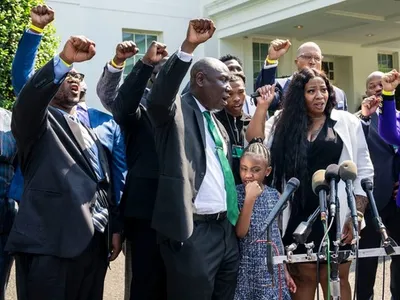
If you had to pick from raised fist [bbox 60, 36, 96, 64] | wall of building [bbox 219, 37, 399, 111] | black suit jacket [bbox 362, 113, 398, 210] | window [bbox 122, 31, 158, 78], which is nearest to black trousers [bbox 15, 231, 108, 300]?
raised fist [bbox 60, 36, 96, 64]

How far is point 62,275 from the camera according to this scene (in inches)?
120

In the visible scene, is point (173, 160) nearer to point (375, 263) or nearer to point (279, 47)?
point (279, 47)

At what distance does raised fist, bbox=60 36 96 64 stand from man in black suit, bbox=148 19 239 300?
0.41m

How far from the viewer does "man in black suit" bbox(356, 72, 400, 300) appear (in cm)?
471

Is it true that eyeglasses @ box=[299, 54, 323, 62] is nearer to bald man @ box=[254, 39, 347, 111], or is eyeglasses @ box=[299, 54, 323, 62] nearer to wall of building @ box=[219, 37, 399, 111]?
bald man @ box=[254, 39, 347, 111]

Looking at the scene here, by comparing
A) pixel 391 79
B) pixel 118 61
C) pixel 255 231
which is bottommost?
pixel 255 231

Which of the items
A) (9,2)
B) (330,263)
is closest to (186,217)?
(330,263)

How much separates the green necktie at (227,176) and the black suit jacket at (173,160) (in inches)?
7.8

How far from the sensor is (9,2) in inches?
235

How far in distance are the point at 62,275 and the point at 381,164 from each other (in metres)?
2.98

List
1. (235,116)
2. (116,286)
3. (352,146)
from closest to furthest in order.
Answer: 1. (352,146)
2. (235,116)
3. (116,286)

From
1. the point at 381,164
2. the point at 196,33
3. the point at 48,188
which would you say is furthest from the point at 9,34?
the point at 381,164

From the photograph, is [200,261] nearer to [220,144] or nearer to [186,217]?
[186,217]

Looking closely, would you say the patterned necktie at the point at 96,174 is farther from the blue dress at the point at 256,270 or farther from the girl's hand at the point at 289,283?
the girl's hand at the point at 289,283
